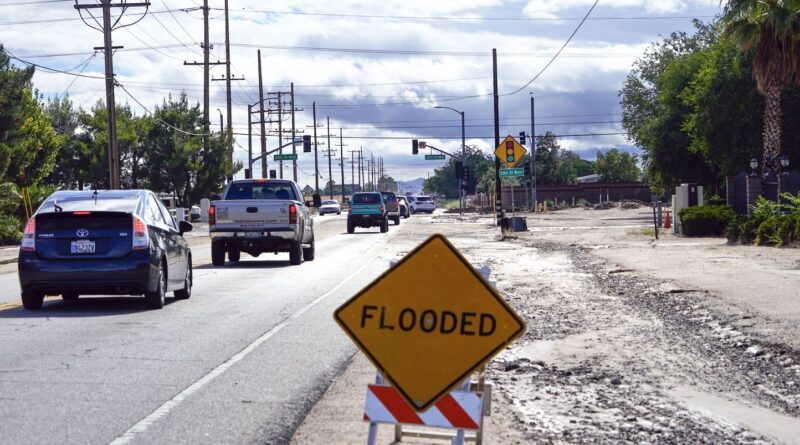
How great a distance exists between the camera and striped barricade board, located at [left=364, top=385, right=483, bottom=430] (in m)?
6.28

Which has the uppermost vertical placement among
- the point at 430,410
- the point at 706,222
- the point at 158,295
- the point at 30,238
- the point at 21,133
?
the point at 21,133

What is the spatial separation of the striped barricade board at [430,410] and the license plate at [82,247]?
9.62 meters

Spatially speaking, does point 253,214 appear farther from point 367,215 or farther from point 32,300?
point 367,215

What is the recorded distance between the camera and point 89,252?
15086 millimetres

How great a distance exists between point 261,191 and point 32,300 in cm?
1116

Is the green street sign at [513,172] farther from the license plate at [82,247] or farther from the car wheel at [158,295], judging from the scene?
the license plate at [82,247]

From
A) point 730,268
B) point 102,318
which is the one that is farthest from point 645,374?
point 730,268

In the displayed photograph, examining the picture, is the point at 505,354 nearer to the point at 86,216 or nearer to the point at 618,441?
the point at 618,441

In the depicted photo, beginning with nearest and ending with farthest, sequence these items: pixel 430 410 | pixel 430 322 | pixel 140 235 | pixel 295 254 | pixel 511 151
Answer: pixel 430 322
pixel 430 410
pixel 140 235
pixel 295 254
pixel 511 151

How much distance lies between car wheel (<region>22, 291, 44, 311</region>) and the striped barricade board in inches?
398

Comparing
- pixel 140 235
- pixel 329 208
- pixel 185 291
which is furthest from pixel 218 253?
pixel 329 208

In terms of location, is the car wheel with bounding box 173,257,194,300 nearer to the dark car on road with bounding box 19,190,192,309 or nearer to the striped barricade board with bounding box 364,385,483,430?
the dark car on road with bounding box 19,190,192,309

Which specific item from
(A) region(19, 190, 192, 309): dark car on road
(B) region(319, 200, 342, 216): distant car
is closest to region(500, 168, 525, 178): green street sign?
(A) region(19, 190, 192, 309): dark car on road

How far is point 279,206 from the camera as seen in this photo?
2489 cm
